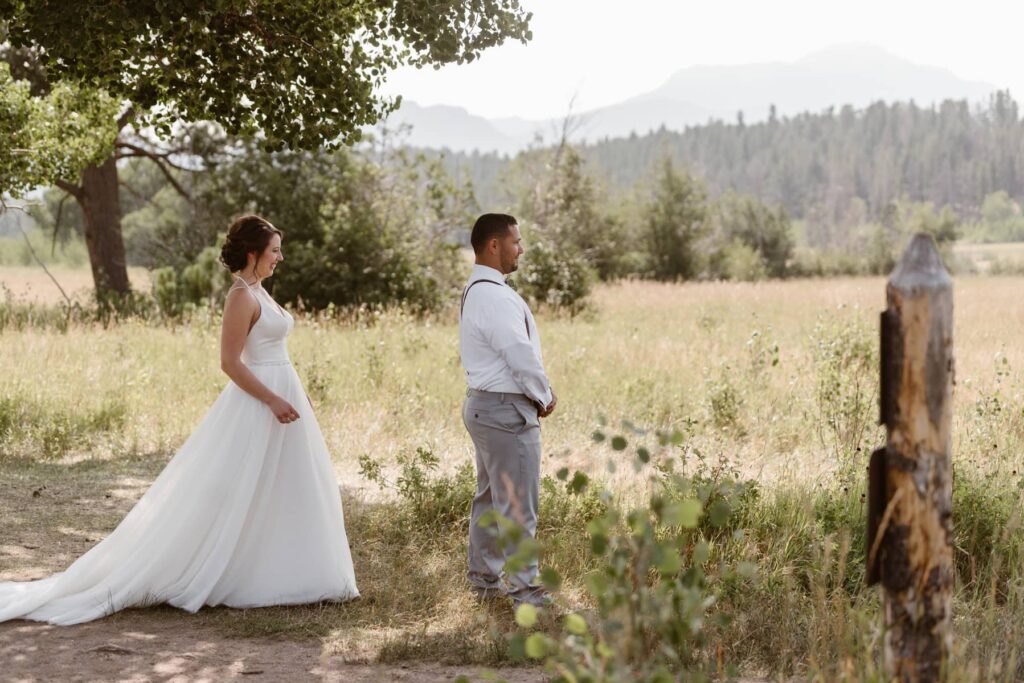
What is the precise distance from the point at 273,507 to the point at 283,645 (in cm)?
94

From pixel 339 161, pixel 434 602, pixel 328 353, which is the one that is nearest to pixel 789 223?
pixel 339 161

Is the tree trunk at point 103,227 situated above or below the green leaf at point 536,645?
above

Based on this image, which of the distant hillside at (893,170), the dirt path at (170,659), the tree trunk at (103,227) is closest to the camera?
the dirt path at (170,659)

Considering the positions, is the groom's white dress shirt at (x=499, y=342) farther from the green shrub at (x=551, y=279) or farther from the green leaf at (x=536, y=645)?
the green shrub at (x=551, y=279)

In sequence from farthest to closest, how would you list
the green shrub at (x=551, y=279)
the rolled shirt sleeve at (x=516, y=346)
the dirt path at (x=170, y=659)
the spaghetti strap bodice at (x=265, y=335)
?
the green shrub at (x=551, y=279), the spaghetti strap bodice at (x=265, y=335), the rolled shirt sleeve at (x=516, y=346), the dirt path at (x=170, y=659)

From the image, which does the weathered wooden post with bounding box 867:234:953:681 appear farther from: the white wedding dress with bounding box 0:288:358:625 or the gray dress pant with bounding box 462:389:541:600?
the white wedding dress with bounding box 0:288:358:625

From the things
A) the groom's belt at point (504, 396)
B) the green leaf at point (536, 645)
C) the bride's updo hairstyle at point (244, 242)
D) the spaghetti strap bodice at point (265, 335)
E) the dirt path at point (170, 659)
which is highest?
the bride's updo hairstyle at point (244, 242)

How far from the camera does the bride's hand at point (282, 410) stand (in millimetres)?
6012

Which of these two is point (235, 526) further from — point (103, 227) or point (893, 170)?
point (893, 170)

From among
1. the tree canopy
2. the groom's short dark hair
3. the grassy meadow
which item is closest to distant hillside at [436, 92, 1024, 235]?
the grassy meadow

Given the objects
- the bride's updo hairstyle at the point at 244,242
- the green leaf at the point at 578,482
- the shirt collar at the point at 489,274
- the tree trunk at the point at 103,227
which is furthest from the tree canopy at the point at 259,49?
the tree trunk at the point at 103,227

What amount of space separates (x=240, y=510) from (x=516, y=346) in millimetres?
1960

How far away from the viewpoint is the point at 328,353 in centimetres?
1409

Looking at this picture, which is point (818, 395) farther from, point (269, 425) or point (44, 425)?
point (44, 425)
